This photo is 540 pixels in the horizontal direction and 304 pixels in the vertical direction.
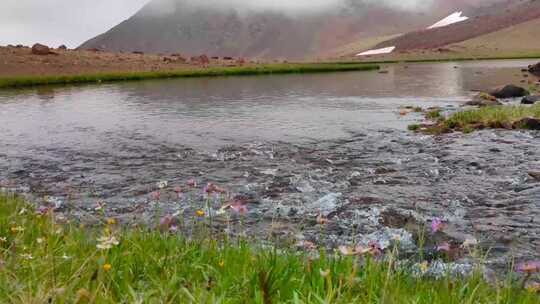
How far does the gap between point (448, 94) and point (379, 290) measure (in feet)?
126

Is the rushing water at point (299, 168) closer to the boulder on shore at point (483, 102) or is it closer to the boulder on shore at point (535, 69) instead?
the boulder on shore at point (483, 102)

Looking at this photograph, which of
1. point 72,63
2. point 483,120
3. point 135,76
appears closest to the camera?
point 483,120

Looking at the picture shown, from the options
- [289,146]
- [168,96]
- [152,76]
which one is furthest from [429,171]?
[152,76]

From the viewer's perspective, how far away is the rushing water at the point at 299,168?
32.4ft

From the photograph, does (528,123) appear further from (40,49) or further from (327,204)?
(40,49)

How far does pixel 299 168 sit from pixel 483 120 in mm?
10678

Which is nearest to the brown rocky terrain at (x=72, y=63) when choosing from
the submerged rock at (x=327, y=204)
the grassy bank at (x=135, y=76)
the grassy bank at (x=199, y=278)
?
the grassy bank at (x=135, y=76)

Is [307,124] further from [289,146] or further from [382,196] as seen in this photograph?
[382,196]

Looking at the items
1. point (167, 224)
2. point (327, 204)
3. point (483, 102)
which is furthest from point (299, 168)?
point (483, 102)

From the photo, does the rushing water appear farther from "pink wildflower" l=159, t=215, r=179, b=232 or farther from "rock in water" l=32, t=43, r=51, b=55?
"rock in water" l=32, t=43, r=51, b=55

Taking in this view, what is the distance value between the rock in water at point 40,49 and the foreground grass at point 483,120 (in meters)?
70.7

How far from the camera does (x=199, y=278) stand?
5051 mm

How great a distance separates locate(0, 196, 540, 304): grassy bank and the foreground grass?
17.0 metres

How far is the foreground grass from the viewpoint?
21078 mm
